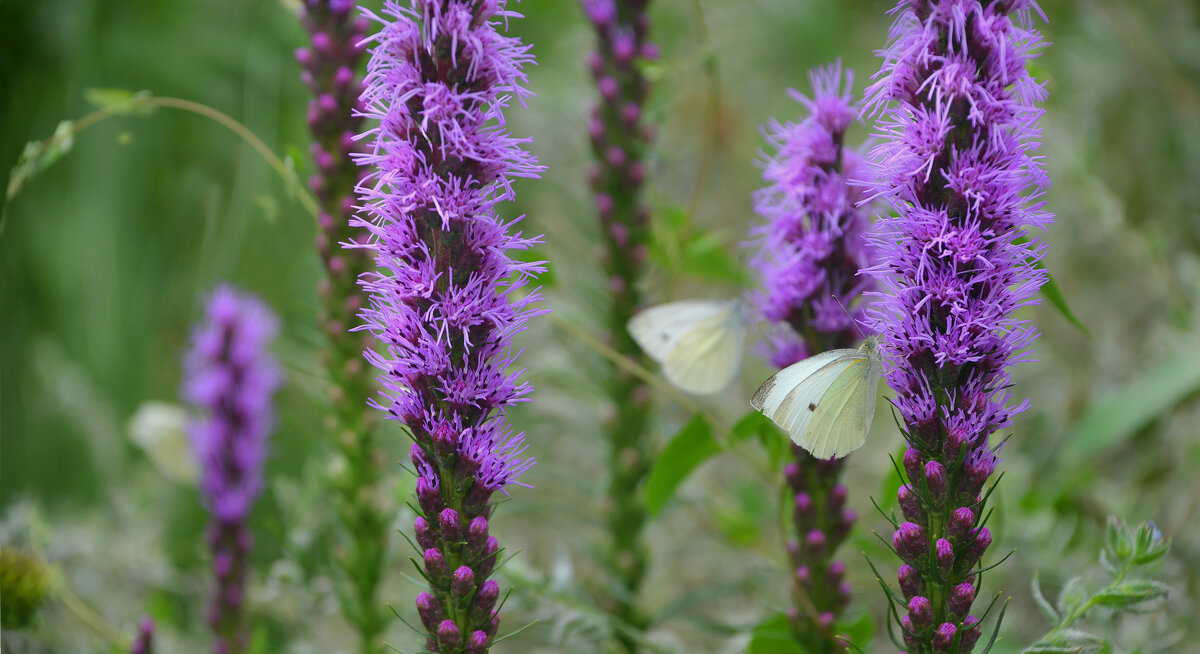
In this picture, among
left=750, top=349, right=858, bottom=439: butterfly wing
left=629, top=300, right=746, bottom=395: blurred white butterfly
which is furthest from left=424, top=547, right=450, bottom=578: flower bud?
left=629, top=300, right=746, bottom=395: blurred white butterfly

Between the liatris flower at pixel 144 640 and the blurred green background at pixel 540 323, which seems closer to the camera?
the liatris flower at pixel 144 640

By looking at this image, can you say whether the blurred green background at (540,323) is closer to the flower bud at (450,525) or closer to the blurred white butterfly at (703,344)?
the blurred white butterfly at (703,344)

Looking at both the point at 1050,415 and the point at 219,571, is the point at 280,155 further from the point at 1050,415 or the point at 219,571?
the point at 1050,415

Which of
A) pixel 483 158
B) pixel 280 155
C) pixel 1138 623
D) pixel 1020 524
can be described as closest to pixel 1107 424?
pixel 1020 524

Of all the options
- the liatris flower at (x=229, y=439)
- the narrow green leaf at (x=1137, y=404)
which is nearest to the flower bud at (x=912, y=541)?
the narrow green leaf at (x=1137, y=404)

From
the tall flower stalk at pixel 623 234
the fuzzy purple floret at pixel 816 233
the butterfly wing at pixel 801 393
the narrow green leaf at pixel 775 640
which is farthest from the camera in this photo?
the tall flower stalk at pixel 623 234

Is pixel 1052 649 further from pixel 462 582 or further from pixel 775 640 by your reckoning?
pixel 462 582

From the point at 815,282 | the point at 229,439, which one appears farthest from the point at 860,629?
the point at 229,439
